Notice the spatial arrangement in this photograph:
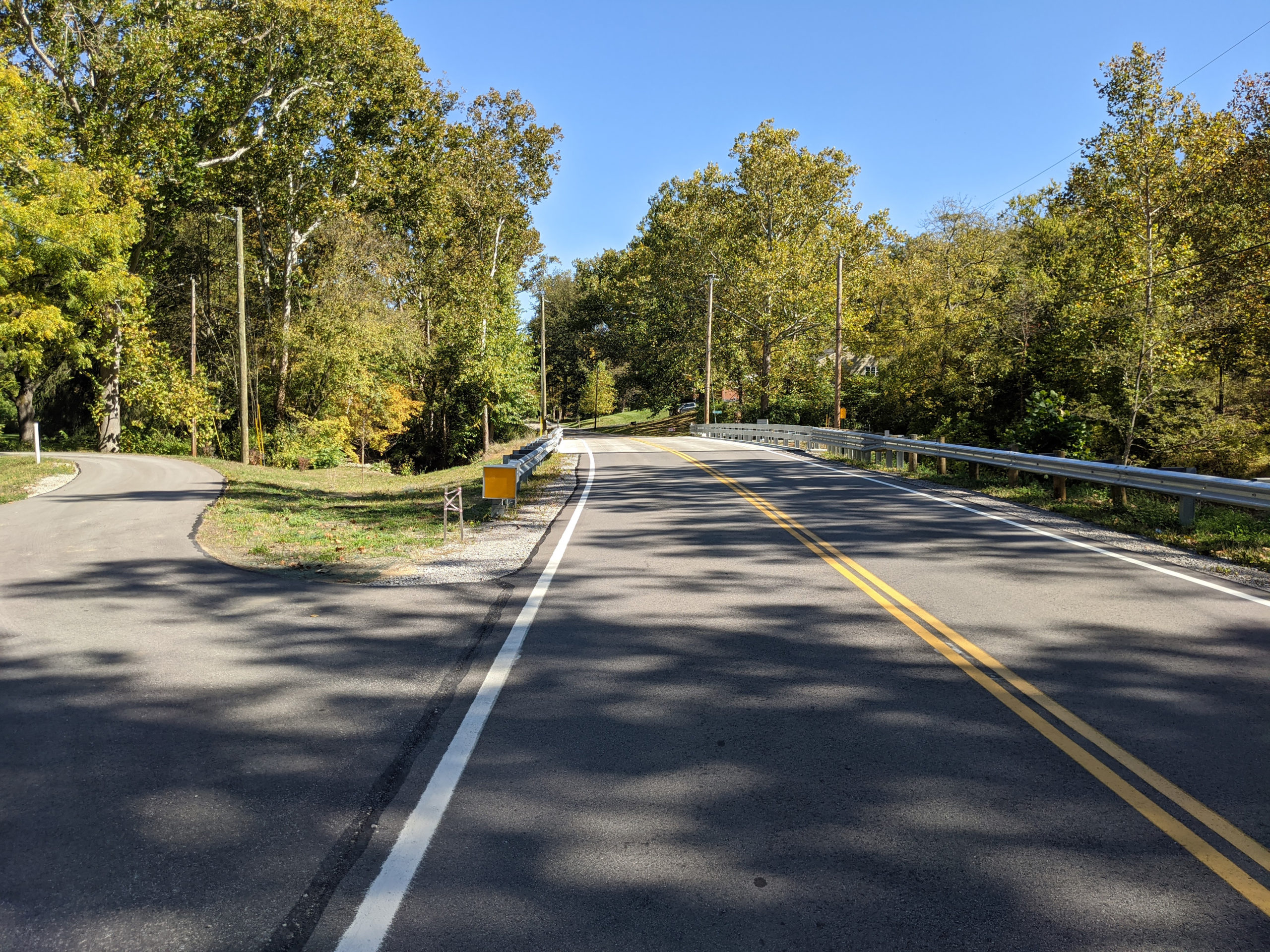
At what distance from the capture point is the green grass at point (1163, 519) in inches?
409

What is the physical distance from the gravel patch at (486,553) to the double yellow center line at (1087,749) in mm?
3904

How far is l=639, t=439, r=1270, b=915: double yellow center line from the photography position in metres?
3.44

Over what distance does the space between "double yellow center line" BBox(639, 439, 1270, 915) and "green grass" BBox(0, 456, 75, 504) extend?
18342 mm

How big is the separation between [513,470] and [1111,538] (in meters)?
8.23

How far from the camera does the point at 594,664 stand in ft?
19.7

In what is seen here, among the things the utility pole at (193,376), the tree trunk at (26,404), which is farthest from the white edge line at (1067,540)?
the tree trunk at (26,404)

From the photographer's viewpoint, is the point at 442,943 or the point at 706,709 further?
the point at 706,709

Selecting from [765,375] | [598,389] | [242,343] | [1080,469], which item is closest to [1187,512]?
[1080,469]

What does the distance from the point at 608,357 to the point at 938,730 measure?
82.2m

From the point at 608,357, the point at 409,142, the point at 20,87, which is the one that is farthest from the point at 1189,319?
the point at 608,357

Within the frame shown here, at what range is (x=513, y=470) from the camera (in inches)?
508

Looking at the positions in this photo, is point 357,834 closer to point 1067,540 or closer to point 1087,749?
point 1087,749

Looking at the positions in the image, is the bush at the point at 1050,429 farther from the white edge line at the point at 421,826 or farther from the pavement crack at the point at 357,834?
the pavement crack at the point at 357,834

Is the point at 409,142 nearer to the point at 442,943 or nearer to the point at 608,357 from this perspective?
the point at 442,943
